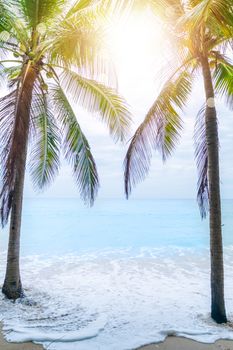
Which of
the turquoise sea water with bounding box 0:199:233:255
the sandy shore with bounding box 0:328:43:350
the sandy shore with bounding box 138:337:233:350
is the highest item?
the sandy shore with bounding box 0:328:43:350

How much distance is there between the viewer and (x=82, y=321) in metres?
4.97

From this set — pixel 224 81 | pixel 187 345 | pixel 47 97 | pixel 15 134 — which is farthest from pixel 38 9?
pixel 187 345

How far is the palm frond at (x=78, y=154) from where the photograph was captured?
6508 mm

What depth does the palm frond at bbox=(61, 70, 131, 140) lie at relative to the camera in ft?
21.2

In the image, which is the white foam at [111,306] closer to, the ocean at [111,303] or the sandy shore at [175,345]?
the ocean at [111,303]

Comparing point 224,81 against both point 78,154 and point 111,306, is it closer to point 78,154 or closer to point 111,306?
point 78,154

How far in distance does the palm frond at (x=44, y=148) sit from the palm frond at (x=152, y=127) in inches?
76.8

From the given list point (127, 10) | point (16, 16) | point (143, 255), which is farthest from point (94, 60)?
point (143, 255)

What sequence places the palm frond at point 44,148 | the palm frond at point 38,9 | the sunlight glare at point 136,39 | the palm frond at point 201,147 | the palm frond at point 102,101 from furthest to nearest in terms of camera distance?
1. the palm frond at point 44,148
2. the palm frond at point 102,101
3. the palm frond at point 201,147
4. the palm frond at point 38,9
5. the sunlight glare at point 136,39

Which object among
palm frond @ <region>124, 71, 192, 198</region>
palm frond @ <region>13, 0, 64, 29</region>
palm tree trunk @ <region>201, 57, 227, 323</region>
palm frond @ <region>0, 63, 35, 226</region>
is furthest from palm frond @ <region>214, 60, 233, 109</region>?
palm frond @ <region>0, 63, 35, 226</region>

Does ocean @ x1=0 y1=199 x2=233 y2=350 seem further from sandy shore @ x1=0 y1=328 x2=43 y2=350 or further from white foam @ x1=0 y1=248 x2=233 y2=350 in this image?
sandy shore @ x1=0 y1=328 x2=43 y2=350

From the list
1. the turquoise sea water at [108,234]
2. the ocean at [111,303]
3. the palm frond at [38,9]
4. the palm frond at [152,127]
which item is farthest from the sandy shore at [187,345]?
the turquoise sea water at [108,234]

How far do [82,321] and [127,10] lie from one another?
4.51 metres

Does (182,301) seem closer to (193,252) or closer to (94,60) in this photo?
(94,60)
